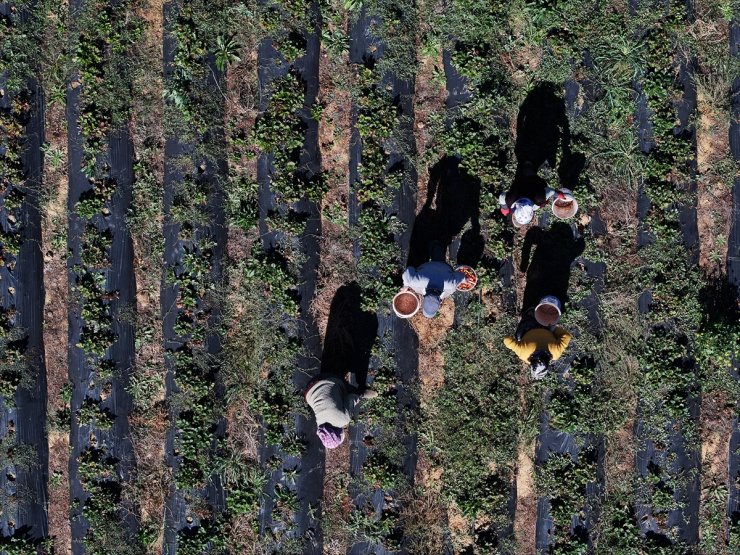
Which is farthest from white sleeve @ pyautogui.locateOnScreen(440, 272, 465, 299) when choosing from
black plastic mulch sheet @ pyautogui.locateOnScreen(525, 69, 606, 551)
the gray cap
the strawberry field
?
black plastic mulch sheet @ pyautogui.locateOnScreen(525, 69, 606, 551)

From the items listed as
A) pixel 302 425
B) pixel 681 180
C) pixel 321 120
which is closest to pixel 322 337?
pixel 302 425

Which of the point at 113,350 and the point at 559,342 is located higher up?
the point at 559,342

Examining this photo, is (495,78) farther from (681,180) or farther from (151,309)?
(151,309)

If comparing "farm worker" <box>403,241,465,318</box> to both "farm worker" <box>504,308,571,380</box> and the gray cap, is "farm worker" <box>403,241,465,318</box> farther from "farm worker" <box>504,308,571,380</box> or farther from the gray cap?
"farm worker" <box>504,308,571,380</box>

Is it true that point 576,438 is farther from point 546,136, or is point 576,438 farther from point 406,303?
point 546,136

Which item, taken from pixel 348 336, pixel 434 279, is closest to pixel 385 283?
pixel 434 279
